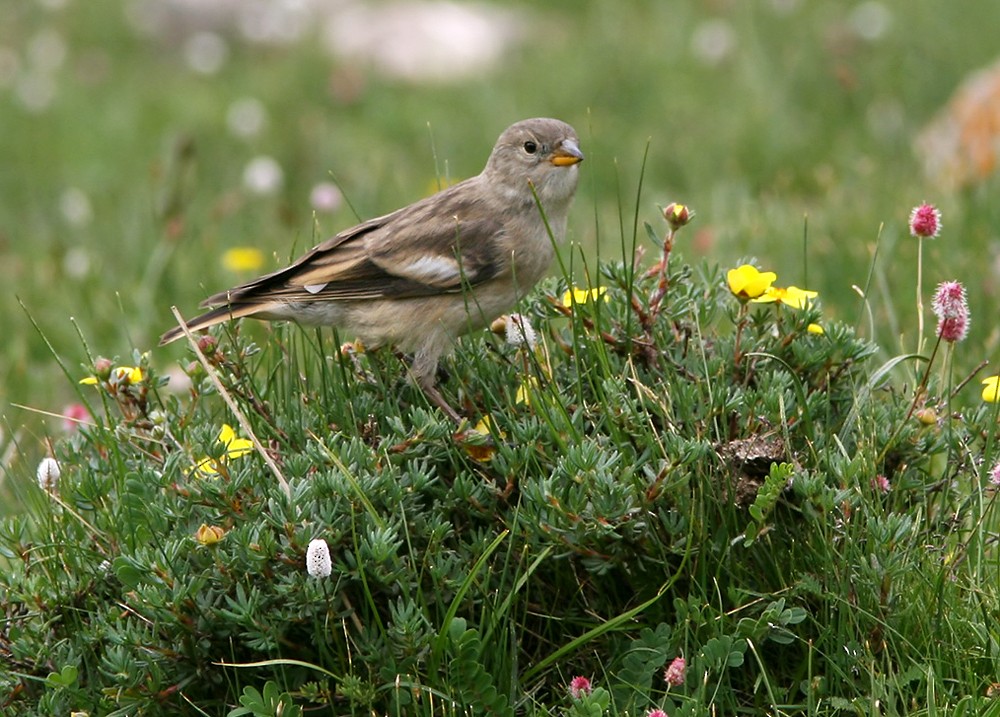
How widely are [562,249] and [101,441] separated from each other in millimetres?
2108

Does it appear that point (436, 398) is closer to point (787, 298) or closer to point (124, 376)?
point (124, 376)

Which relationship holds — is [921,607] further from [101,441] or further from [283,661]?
[101,441]

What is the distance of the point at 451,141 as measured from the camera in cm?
998

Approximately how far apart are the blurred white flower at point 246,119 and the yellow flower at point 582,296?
679 centimetres

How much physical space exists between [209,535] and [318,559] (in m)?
0.30

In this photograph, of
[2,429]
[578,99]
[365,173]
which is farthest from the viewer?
[578,99]

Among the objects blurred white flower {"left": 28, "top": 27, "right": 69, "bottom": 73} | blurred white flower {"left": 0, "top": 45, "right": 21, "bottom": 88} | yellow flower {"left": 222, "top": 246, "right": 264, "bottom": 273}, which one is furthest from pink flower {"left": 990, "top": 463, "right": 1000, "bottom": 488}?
blurred white flower {"left": 28, "top": 27, "right": 69, "bottom": 73}

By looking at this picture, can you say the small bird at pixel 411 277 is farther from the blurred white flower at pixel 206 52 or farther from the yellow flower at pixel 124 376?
the blurred white flower at pixel 206 52

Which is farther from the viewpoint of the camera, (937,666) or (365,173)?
(365,173)

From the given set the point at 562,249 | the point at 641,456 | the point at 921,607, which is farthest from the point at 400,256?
the point at 921,607

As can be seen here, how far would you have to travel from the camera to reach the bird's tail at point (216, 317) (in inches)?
170

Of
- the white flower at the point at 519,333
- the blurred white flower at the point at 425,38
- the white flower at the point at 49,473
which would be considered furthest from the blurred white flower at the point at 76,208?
the white flower at the point at 519,333

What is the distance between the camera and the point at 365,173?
9.40 metres

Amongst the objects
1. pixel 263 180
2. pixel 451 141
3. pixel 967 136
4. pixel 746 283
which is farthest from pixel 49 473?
pixel 451 141
